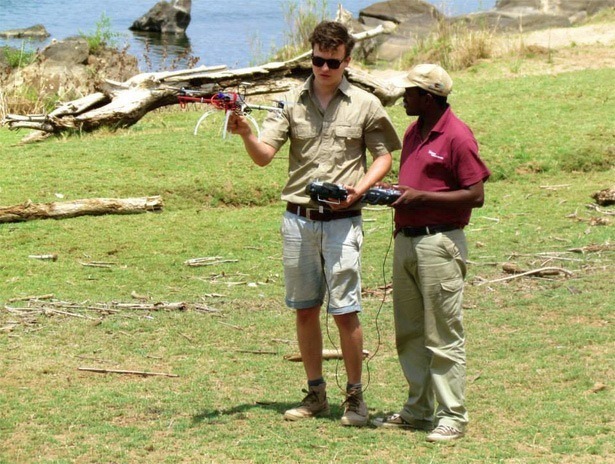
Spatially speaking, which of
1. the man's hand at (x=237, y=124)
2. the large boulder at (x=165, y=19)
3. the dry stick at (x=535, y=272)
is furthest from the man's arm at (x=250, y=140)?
the large boulder at (x=165, y=19)

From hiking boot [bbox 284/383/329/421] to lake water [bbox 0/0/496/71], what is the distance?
845 inches

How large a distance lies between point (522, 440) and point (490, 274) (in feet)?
12.6

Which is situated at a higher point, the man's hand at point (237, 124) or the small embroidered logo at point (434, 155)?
the man's hand at point (237, 124)

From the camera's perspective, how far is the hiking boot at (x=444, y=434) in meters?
5.32

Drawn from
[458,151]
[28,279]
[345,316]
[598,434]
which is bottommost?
[28,279]

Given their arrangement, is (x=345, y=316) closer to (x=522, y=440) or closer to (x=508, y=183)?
(x=522, y=440)

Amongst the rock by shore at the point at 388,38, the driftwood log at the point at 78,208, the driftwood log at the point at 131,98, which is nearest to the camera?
the driftwood log at the point at 78,208

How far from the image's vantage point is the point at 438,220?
5305mm

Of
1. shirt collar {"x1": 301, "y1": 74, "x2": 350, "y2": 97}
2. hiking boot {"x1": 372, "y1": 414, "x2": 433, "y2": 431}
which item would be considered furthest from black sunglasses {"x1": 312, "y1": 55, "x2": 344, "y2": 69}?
hiking boot {"x1": 372, "y1": 414, "x2": 433, "y2": 431}

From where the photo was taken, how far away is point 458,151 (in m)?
5.21

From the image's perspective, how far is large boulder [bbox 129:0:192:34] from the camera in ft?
119

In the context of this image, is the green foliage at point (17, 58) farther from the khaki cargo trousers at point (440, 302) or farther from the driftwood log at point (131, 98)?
the khaki cargo trousers at point (440, 302)

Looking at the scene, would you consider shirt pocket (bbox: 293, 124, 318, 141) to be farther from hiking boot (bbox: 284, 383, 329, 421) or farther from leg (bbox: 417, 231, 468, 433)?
hiking boot (bbox: 284, 383, 329, 421)

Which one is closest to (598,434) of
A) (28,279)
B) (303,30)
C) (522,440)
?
(522,440)
